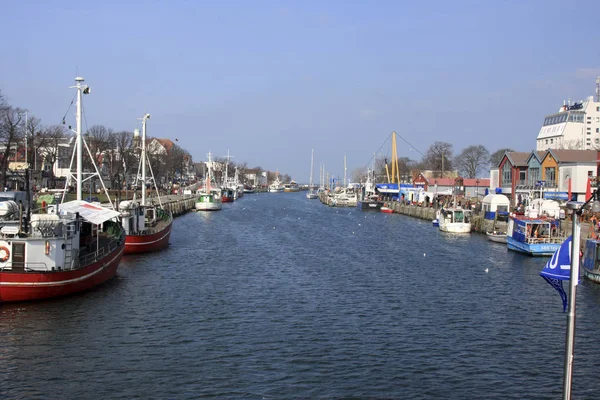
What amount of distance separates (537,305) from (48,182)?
8592 centimetres

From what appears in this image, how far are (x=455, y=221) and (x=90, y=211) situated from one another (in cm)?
4606

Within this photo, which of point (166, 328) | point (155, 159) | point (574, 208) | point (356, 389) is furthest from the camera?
point (155, 159)

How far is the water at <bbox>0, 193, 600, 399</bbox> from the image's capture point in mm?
18828

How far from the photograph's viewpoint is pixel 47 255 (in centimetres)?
2783

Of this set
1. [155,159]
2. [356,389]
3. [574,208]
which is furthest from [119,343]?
[155,159]

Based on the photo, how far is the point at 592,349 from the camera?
23.0 meters

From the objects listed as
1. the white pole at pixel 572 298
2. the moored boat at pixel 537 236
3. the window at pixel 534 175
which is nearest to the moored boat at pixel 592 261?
the moored boat at pixel 537 236

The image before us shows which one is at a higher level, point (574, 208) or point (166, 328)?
point (574, 208)

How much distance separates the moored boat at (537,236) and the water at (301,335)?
496 cm

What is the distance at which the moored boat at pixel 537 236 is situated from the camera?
154 ft

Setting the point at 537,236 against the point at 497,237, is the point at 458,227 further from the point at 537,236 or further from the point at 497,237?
the point at 537,236

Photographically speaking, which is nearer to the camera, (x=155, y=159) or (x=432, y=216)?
(x=432, y=216)

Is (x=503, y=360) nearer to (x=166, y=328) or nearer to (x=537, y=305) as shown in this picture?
(x=537, y=305)

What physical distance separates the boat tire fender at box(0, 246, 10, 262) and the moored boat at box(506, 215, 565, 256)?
121 ft
